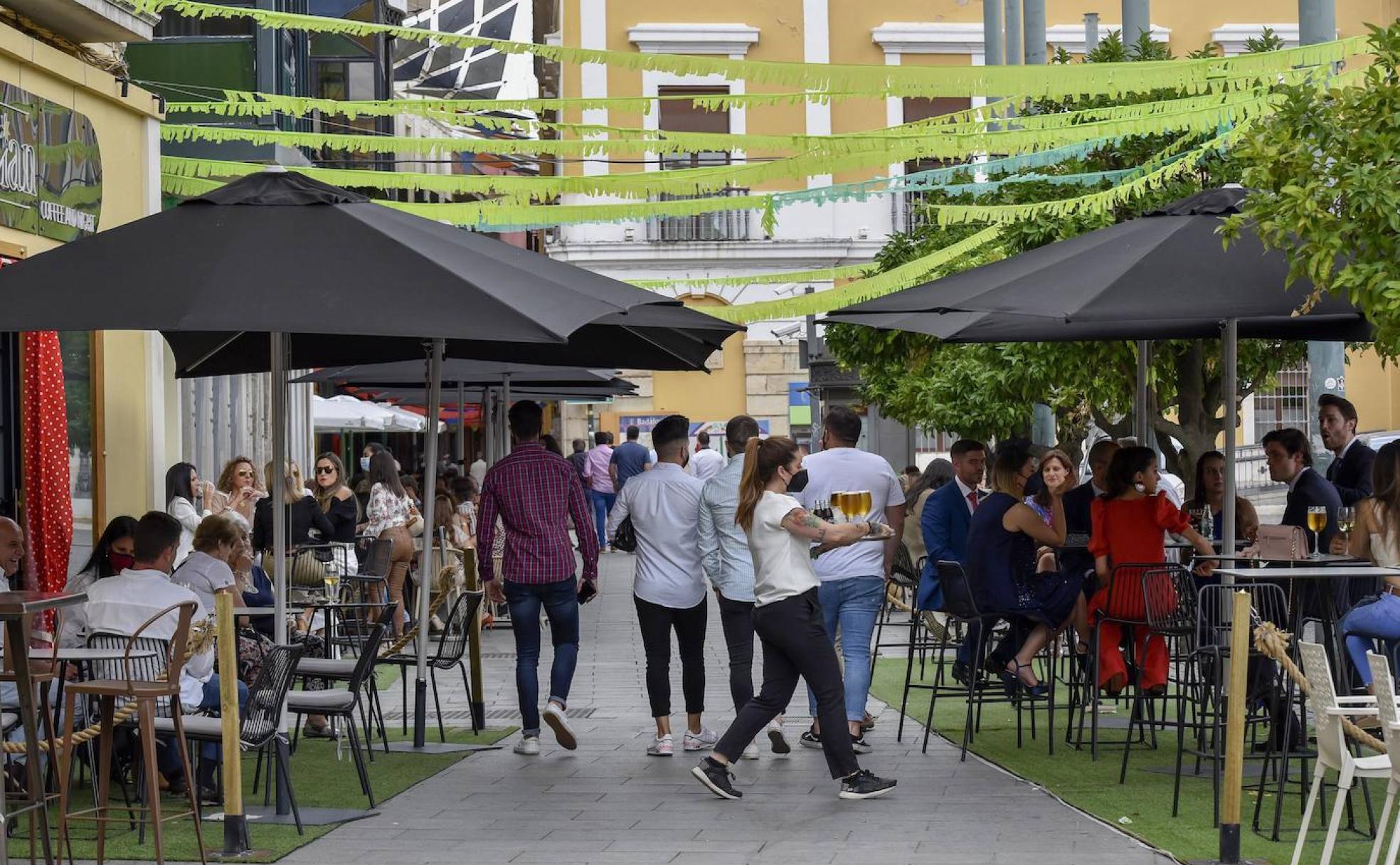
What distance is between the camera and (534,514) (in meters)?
10.5

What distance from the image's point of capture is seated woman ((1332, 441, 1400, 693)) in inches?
327

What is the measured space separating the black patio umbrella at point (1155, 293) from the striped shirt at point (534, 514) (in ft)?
5.71

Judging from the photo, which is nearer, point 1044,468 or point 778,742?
point 778,742

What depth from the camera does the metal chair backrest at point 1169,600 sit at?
31.1ft

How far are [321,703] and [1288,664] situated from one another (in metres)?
4.21

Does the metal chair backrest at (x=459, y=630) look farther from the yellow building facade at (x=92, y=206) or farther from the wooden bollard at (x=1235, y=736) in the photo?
the wooden bollard at (x=1235, y=736)

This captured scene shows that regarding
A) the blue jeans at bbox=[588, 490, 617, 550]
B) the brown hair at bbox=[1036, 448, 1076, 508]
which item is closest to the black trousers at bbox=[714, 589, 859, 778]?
the brown hair at bbox=[1036, 448, 1076, 508]

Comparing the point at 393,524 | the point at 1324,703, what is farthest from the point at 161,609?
the point at 393,524

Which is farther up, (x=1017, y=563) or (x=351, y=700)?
(x=1017, y=563)

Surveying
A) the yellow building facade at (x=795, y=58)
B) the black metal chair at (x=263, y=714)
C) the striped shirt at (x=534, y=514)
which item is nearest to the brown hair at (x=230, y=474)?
the striped shirt at (x=534, y=514)

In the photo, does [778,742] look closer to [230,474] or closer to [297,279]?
[297,279]

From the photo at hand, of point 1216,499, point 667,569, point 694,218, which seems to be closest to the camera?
point 667,569

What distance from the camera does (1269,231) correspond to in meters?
8.52

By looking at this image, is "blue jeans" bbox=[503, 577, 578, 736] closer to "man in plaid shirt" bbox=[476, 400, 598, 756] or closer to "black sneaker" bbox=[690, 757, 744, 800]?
"man in plaid shirt" bbox=[476, 400, 598, 756]
